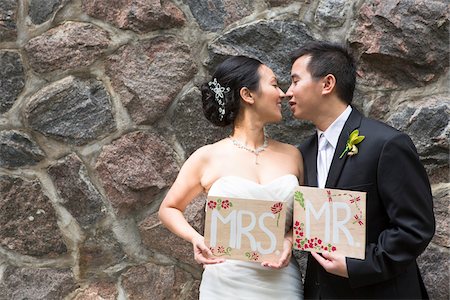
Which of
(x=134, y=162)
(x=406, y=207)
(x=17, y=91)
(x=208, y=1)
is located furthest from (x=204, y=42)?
(x=406, y=207)

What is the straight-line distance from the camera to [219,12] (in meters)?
2.38

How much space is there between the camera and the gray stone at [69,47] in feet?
7.77

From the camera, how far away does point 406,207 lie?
1554 mm

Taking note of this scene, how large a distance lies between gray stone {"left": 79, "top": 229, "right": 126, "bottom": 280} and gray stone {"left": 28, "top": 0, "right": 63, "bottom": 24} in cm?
90

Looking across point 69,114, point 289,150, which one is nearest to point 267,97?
point 289,150

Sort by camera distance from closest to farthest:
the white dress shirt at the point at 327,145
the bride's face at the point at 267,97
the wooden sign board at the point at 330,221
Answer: the wooden sign board at the point at 330,221, the white dress shirt at the point at 327,145, the bride's face at the point at 267,97

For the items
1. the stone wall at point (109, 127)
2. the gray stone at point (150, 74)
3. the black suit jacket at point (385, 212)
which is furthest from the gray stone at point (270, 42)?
the black suit jacket at point (385, 212)

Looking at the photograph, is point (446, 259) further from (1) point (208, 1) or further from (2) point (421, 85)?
(1) point (208, 1)

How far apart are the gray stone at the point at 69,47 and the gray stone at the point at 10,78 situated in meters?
0.07

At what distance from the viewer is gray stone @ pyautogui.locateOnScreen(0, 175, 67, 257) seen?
237 centimetres

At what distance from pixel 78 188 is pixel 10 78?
54 centimetres

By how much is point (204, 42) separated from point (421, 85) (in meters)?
0.87

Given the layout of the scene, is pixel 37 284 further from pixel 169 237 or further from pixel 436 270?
pixel 436 270

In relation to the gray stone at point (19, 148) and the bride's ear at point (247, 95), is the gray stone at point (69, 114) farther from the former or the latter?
the bride's ear at point (247, 95)
